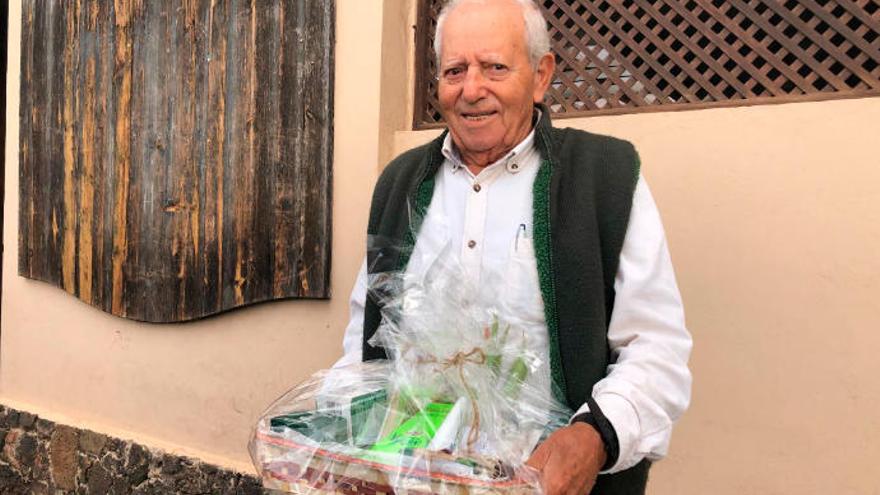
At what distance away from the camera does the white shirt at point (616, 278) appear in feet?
4.70

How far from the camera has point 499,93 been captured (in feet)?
5.51

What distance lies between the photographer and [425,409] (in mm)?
1346

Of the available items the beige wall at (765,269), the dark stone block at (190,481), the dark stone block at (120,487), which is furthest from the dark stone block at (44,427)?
the beige wall at (765,269)

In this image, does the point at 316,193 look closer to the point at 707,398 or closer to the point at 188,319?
the point at 188,319

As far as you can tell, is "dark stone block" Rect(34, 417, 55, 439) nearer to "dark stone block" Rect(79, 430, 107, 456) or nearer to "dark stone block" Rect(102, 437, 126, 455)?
"dark stone block" Rect(79, 430, 107, 456)

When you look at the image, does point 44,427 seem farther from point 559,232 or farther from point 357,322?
point 559,232

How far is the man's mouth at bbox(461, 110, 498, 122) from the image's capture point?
171 centimetres

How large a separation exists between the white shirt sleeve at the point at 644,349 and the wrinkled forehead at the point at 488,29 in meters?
0.45

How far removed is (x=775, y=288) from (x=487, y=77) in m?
1.33

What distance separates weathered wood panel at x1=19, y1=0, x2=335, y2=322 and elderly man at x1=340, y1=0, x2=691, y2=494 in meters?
1.72

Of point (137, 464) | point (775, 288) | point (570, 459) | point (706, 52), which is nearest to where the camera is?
point (570, 459)

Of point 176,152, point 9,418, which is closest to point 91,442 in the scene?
point 9,418

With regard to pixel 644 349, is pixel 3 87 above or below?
above


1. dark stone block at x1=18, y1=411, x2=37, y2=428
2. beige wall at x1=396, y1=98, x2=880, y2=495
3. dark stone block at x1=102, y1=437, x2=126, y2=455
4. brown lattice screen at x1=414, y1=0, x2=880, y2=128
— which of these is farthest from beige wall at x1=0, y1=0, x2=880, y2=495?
dark stone block at x1=18, y1=411, x2=37, y2=428
